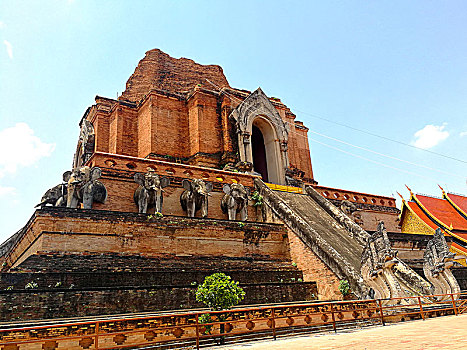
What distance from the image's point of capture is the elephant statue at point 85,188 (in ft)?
39.2

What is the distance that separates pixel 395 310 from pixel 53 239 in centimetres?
809

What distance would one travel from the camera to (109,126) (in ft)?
70.6

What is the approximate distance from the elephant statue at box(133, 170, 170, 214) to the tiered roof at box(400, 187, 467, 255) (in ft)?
54.8

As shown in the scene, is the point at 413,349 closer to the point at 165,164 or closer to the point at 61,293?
the point at 61,293

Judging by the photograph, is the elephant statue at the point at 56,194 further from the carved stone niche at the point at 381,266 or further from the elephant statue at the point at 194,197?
the carved stone niche at the point at 381,266

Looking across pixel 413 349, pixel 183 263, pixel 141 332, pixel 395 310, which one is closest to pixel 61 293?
pixel 141 332

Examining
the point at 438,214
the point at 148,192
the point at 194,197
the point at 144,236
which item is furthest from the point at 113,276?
the point at 438,214

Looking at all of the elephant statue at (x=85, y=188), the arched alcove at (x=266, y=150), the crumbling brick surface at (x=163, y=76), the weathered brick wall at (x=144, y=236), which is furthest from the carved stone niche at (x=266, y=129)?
the elephant statue at (x=85, y=188)

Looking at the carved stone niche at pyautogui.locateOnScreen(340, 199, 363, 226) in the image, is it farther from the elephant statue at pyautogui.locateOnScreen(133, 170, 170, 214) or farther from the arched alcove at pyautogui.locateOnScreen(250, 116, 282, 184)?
the elephant statue at pyautogui.locateOnScreen(133, 170, 170, 214)

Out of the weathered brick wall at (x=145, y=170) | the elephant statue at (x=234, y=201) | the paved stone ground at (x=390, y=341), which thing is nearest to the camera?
the paved stone ground at (x=390, y=341)

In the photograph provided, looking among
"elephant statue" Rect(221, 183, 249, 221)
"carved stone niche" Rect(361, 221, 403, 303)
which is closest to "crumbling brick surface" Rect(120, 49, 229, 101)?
"elephant statue" Rect(221, 183, 249, 221)

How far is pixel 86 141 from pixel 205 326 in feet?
56.1

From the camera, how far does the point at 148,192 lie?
12766mm

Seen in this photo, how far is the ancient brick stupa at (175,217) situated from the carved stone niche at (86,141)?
0.07 metres
